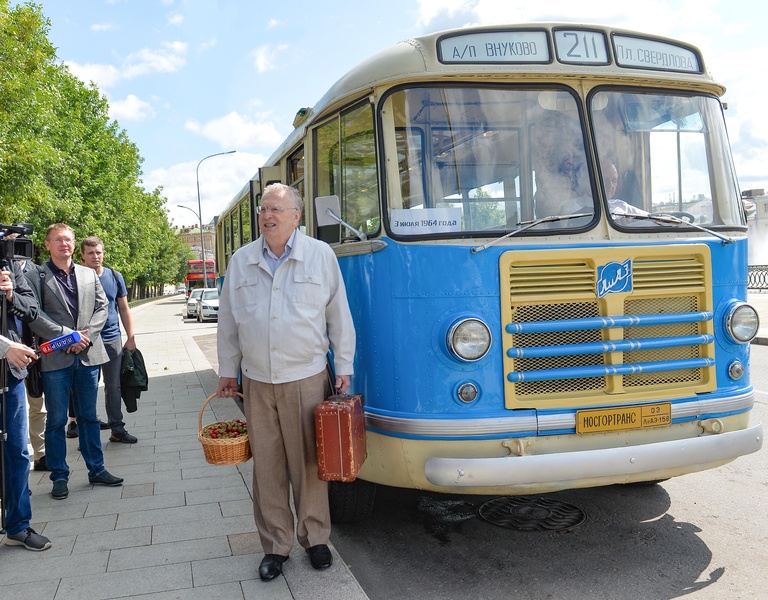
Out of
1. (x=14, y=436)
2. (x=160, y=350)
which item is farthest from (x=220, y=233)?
(x=14, y=436)

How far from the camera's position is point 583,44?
4.13m

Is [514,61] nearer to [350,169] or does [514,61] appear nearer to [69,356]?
[350,169]

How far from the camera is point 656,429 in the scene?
13.1 ft

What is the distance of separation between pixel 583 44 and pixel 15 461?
4.08m

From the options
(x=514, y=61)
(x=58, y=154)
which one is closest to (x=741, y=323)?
(x=514, y=61)

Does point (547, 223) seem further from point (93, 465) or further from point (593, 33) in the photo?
point (93, 465)

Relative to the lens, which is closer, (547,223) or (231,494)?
(547,223)

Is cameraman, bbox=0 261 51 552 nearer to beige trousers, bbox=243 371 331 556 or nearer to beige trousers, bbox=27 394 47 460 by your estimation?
beige trousers, bbox=243 371 331 556

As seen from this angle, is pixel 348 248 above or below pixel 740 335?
above

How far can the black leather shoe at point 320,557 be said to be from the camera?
3.90 m

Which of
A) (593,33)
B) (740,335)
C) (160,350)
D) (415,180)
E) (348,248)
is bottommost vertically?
(160,350)

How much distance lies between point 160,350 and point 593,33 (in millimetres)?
15091

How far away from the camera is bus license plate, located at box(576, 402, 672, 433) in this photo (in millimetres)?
3861

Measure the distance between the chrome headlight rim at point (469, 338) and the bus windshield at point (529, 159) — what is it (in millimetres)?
509
